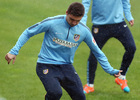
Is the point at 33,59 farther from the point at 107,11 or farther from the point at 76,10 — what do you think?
the point at 76,10

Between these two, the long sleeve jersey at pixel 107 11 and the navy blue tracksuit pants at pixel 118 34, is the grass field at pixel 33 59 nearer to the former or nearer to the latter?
the navy blue tracksuit pants at pixel 118 34

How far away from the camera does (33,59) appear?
434 inches

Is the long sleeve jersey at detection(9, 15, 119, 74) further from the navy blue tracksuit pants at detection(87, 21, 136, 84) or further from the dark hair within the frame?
the navy blue tracksuit pants at detection(87, 21, 136, 84)

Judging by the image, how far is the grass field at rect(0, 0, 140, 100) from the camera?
8.49 meters

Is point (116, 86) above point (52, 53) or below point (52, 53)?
below

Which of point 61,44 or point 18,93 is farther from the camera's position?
point 18,93

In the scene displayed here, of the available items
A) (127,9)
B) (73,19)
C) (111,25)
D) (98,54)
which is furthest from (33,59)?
(73,19)

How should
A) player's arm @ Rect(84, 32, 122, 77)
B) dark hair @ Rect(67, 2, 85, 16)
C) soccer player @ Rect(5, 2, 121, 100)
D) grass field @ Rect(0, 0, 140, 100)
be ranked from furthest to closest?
grass field @ Rect(0, 0, 140, 100), player's arm @ Rect(84, 32, 122, 77), soccer player @ Rect(5, 2, 121, 100), dark hair @ Rect(67, 2, 85, 16)

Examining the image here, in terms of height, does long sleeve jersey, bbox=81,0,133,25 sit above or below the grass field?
above

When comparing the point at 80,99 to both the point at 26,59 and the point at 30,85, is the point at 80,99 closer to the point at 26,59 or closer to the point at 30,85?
the point at 30,85

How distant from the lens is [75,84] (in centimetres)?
662

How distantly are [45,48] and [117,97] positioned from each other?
7.60ft

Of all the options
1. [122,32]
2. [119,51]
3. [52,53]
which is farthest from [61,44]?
[119,51]

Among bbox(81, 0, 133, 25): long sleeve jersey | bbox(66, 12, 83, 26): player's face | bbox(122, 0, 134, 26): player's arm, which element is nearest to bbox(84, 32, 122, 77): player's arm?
bbox(66, 12, 83, 26): player's face
